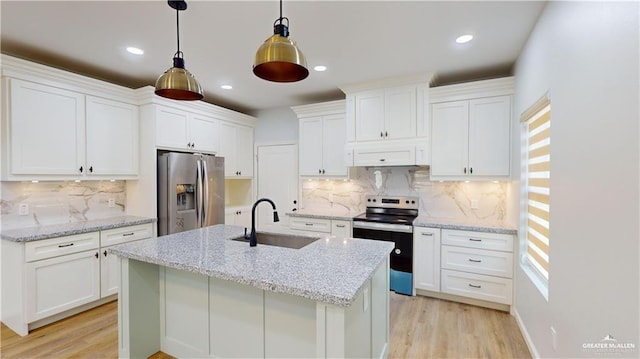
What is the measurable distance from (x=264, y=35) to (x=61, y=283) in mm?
2999

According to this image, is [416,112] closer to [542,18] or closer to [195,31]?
[542,18]

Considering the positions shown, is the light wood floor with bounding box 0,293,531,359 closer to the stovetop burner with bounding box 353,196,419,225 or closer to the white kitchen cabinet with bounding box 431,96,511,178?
the stovetop burner with bounding box 353,196,419,225

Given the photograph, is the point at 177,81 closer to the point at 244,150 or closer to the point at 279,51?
the point at 279,51

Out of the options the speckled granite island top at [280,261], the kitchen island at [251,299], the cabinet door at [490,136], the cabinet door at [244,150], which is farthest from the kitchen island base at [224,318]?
the cabinet door at [244,150]

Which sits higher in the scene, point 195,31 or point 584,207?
point 195,31

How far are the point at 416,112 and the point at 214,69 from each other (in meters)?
2.39

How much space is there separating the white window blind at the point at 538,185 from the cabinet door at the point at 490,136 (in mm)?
405

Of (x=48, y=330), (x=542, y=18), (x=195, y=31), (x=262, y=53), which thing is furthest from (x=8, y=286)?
(x=542, y=18)

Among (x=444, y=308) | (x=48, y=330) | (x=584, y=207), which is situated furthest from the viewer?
(x=444, y=308)

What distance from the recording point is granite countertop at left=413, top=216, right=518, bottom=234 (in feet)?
9.36

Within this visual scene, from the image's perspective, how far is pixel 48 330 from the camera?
2.58 meters

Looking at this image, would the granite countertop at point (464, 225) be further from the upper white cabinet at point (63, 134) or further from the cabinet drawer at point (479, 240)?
the upper white cabinet at point (63, 134)

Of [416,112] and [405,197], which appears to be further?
[405,197]

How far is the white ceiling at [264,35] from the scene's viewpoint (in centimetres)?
202
